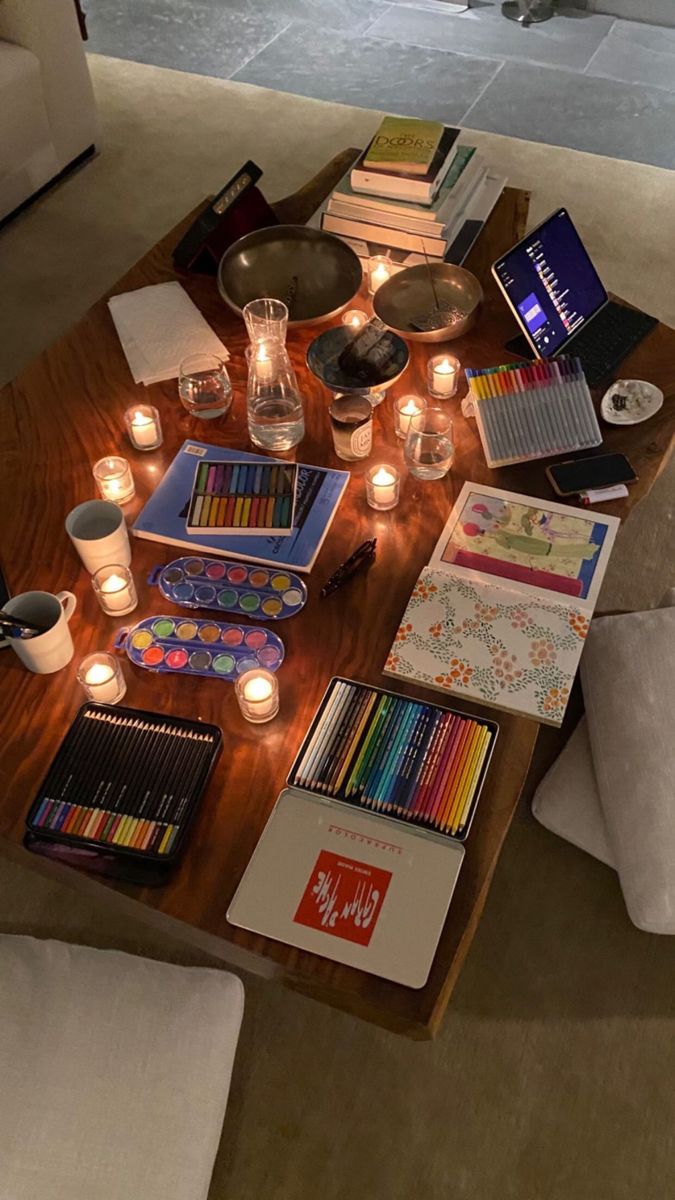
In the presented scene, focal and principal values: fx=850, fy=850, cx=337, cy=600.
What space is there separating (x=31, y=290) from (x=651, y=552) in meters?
1.95

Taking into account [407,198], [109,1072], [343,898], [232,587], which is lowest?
[109,1072]

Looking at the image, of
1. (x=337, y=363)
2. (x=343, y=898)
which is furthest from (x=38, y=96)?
(x=343, y=898)

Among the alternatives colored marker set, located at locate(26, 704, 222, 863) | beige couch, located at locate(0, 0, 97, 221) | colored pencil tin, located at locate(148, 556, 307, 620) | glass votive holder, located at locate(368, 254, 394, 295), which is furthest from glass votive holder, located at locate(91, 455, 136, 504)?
beige couch, located at locate(0, 0, 97, 221)

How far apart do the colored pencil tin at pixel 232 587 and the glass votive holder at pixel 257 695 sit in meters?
0.12

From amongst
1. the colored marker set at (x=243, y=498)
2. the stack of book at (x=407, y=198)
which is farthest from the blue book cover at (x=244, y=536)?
the stack of book at (x=407, y=198)

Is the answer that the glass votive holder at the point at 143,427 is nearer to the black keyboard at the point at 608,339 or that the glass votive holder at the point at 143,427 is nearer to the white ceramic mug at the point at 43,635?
the white ceramic mug at the point at 43,635

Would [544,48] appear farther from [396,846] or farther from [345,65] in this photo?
[396,846]

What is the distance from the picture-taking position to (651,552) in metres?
1.96

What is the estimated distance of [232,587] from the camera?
121 centimetres

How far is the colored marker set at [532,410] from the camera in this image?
1.35 metres

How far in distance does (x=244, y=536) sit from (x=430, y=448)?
322 mm

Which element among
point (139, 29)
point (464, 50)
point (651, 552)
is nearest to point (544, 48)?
point (464, 50)

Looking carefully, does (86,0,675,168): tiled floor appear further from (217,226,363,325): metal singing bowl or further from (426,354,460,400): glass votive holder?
(426,354,460,400): glass votive holder

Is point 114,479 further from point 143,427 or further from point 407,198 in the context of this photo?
point 407,198
